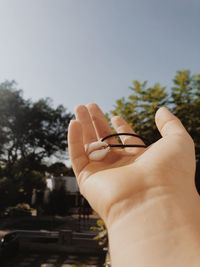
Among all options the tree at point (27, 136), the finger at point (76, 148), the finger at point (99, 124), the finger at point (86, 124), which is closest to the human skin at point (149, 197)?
the finger at point (76, 148)

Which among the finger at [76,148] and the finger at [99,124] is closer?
the finger at [76,148]

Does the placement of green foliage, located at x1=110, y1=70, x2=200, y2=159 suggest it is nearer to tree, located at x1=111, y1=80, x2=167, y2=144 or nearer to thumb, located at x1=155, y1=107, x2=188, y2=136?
tree, located at x1=111, y1=80, x2=167, y2=144

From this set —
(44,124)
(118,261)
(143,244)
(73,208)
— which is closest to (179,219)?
(143,244)

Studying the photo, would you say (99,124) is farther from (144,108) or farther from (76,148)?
(144,108)

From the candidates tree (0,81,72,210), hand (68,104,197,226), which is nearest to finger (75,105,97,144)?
hand (68,104,197,226)

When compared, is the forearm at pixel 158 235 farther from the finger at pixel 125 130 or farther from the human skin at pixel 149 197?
the finger at pixel 125 130

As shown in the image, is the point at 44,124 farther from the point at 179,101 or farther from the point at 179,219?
the point at 179,219

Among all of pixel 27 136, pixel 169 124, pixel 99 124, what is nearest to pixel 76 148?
pixel 99 124
